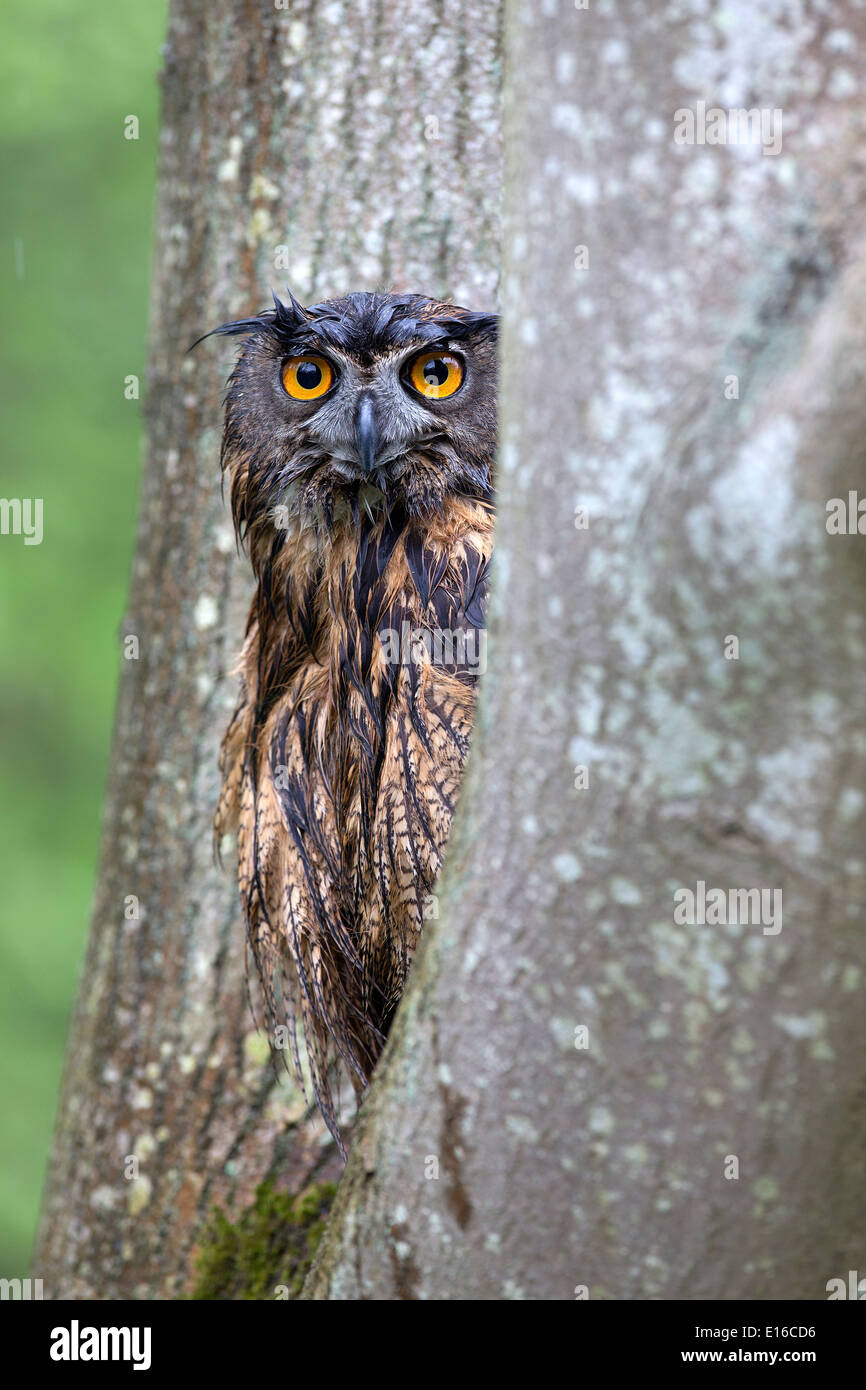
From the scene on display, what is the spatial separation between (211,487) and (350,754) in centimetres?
97

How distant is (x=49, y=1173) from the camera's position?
3.63 meters

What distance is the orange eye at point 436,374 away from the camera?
288 centimetres

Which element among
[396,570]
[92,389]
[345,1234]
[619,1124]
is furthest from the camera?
[92,389]

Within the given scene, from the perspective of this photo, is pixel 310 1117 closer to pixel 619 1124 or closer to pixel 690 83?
pixel 619 1124

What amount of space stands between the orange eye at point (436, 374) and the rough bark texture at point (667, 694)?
151cm

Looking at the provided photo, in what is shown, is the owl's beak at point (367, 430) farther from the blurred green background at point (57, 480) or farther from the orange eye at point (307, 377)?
the blurred green background at point (57, 480)

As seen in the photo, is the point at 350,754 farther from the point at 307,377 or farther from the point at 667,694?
the point at 667,694

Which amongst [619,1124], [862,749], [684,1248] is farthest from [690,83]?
[684,1248]

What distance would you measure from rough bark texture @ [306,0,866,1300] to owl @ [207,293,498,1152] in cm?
130

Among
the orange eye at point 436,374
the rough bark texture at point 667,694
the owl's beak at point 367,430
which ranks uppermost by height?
the orange eye at point 436,374

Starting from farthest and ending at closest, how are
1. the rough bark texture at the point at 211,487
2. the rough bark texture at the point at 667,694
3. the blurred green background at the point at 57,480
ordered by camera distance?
the blurred green background at the point at 57,480 → the rough bark texture at the point at 211,487 → the rough bark texture at the point at 667,694

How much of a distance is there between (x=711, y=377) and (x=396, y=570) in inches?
71.1

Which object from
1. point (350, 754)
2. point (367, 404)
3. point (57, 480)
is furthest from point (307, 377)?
point (57, 480)

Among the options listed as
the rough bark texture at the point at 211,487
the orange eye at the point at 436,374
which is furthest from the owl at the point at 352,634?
the rough bark texture at the point at 211,487
